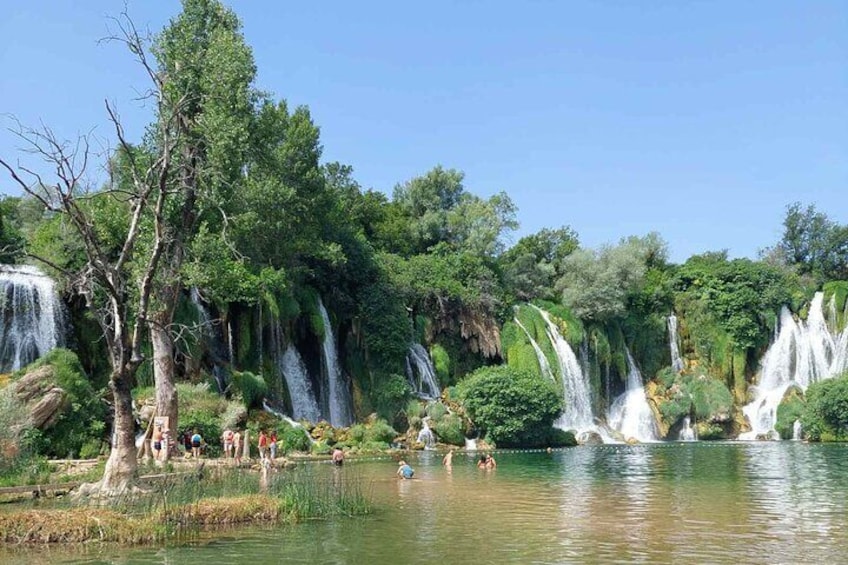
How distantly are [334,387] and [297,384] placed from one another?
101 inches

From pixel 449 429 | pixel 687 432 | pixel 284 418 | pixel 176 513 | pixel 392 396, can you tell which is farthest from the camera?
pixel 687 432

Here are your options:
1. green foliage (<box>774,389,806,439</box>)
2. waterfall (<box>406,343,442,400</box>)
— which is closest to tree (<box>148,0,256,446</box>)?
waterfall (<box>406,343,442,400</box>)

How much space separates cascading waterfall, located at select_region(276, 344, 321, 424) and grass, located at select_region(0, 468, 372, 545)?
2050 cm

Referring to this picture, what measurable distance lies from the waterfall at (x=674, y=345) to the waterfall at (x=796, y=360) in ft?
16.8

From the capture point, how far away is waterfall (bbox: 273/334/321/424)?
133 ft

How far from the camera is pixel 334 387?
142 feet

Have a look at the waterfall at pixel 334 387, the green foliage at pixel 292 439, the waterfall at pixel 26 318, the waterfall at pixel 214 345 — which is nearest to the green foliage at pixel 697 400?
the waterfall at pixel 334 387

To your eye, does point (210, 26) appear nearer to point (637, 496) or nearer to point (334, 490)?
point (334, 490)

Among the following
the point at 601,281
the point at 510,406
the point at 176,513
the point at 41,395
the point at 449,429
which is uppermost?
the point at 601,281

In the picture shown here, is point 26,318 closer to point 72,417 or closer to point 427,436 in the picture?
point 72,417

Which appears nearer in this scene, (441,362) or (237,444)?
(237,444)

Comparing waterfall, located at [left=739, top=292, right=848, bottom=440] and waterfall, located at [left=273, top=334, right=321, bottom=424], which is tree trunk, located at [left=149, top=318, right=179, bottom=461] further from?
waterfall, located at [left=739, top=292, right=848, bottom=440]

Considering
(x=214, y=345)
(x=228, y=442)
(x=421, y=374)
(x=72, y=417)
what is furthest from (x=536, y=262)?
(x=72, y=417)

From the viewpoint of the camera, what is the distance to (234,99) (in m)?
29.7
